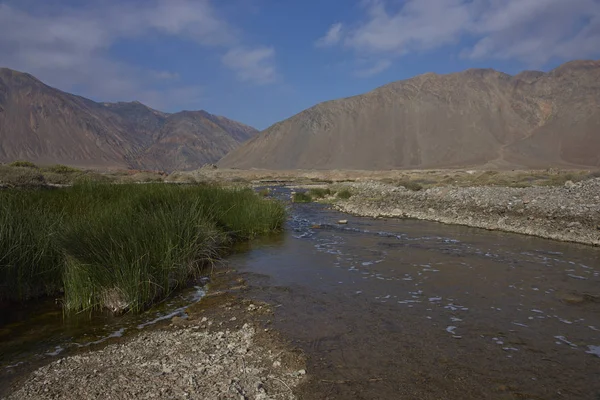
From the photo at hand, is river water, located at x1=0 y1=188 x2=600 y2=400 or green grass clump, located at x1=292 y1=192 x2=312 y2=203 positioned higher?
green grass clump, located at x1=292 y1=192 x2=312 y2=203

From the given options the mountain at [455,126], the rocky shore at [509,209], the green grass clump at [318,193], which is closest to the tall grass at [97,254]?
the rocky shore at [509,209]

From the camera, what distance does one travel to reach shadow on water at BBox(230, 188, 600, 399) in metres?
4.98

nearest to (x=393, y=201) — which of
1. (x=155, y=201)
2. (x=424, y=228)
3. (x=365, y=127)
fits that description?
(x=424, y=228)

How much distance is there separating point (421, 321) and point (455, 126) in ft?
414

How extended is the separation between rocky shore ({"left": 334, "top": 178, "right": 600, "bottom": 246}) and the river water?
2667mm

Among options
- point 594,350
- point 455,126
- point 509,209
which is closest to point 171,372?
point 594,350

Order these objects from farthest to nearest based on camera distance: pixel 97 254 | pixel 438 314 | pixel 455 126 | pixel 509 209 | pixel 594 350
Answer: pixel 455 126, pixel 509 209, pixel 438 314, pixel 97 254, pixel 594 350

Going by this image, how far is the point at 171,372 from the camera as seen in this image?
16.0 ft

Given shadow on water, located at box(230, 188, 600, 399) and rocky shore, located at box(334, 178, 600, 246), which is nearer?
shadow on water, located at box(230, 188, 600, 399)

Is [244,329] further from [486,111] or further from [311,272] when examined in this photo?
[486,111]

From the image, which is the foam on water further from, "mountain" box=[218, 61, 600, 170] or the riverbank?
"mountain" box=[218, 61, 600, 170]

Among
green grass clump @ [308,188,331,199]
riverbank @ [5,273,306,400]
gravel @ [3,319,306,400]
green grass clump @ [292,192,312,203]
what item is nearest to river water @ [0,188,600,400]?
riverbank @ [5,273,306,400]

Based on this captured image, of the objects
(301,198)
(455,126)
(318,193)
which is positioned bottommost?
(301,198)

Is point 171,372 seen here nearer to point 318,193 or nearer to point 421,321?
point 421,321
